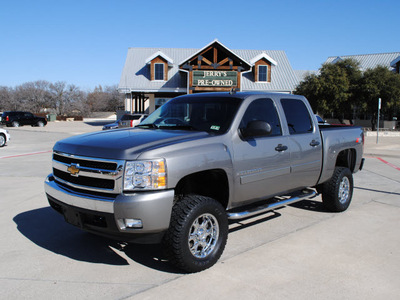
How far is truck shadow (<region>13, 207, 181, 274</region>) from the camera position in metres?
4.31

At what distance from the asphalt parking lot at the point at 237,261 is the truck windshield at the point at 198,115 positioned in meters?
1.55

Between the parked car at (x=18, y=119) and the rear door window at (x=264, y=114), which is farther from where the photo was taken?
the parked car at (x=18, y=119)

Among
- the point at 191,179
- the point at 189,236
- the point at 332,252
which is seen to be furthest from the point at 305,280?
the point at 191,179

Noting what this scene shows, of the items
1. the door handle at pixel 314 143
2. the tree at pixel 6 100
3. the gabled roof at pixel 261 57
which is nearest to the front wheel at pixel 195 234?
the door handle at pixel 314 143

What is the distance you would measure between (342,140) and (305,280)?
121 inches

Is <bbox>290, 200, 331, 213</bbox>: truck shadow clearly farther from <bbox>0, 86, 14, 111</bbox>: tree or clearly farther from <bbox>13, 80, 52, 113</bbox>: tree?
<bbox>0, 86, 14, 111</bbox>: tree

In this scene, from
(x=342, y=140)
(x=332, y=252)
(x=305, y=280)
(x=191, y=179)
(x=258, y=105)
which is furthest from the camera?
(x=342, y=140)

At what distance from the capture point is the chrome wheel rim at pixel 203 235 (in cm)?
396

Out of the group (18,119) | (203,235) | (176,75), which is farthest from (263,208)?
(18,119)

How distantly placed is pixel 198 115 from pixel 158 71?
28994 mm

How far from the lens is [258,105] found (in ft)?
16.3

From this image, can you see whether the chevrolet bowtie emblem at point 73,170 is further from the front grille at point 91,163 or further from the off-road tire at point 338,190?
the off-road tire at point 338,190

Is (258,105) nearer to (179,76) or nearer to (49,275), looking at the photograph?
(49,275)

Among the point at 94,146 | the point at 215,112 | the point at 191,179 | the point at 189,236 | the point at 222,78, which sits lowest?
the point at 189,236
